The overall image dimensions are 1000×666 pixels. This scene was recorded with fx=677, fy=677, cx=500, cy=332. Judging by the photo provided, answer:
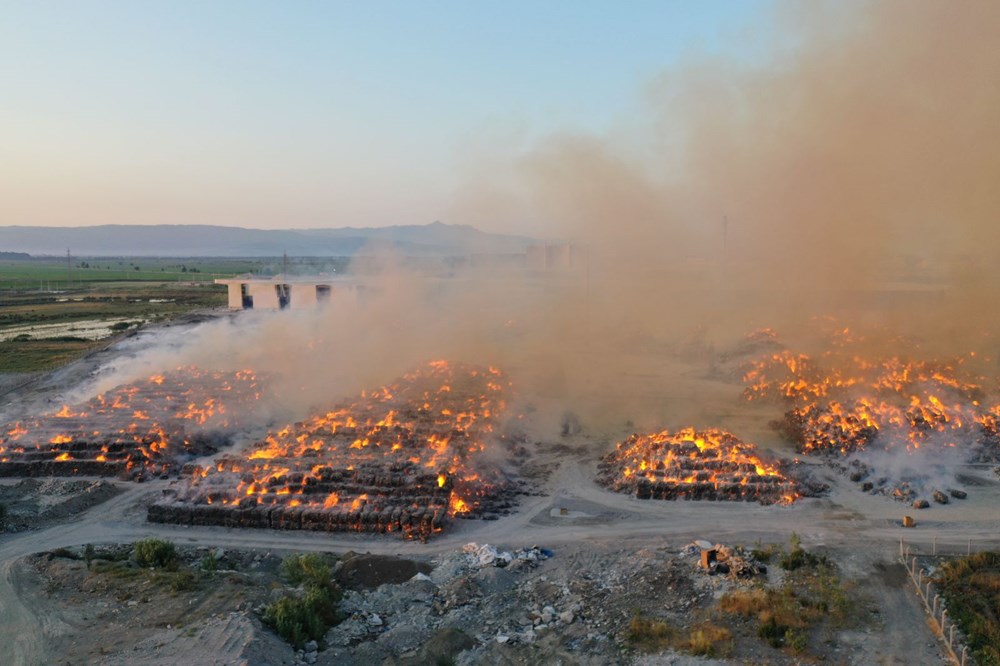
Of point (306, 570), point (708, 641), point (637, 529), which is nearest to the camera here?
point (708, 641)

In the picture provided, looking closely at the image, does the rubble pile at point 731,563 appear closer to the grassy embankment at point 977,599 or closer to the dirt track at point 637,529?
the dirt track at point 637,529

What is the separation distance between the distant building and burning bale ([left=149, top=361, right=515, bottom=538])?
93.6 feet

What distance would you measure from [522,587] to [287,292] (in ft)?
155

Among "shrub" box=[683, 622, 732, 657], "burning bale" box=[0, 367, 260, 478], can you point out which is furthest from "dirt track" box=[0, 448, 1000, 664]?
"shrub" box=[683, 622, 732, 657]

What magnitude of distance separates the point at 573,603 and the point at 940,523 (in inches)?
388

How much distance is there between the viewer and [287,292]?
2218 inches

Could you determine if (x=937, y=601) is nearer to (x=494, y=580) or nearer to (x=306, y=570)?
(x=494, y=580)

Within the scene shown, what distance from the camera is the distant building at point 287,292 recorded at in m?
52.3

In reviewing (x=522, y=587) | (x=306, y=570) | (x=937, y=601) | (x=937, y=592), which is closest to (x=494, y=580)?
(x=522, y=587)

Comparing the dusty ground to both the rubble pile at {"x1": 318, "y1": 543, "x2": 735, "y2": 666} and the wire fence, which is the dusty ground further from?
the wire fence

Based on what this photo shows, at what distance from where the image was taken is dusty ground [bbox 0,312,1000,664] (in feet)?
35.8

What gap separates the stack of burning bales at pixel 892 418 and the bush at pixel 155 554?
1752 centimetres

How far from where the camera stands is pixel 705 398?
1192 inches

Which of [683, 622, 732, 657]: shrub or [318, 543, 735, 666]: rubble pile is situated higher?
[683, 622, 732, 657]: shrub
